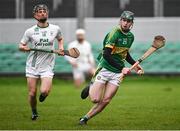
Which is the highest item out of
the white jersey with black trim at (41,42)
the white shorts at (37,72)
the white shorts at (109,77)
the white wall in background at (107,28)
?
the white jersey with black trim at (41,42)

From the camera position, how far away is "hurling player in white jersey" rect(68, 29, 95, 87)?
30.4 m

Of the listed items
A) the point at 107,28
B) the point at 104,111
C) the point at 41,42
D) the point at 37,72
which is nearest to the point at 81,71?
the point at 107,28

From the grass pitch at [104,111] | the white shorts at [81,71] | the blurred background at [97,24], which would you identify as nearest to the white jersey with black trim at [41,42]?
the grass pitch at [104,111]

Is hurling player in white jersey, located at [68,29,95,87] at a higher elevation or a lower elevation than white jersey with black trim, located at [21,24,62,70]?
lower

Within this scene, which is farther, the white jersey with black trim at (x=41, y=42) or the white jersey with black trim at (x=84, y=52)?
the white jersey with black trim at (x=84, y=52)

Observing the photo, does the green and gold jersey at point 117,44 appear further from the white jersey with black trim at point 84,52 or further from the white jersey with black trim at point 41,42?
the white jersey with black trim at point 84,52

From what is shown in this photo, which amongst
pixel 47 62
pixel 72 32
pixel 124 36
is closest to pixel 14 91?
pixel 72 32

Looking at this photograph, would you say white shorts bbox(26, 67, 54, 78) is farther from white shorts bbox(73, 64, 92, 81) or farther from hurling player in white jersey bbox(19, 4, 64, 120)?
white shorts bbox(73, 64, 92, 81)

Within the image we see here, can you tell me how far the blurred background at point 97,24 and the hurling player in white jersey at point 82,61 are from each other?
5081 mm

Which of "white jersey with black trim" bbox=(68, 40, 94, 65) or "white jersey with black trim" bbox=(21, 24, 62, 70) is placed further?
"white jersey with black trim" bbox=(68, 40, 94, 65)

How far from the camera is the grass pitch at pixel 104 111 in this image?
16938 millimetres

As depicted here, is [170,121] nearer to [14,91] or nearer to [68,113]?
[68,113]

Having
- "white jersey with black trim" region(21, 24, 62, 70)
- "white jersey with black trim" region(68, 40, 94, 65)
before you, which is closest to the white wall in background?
"white jersey with black trim" region(68, 40, 94, 65)

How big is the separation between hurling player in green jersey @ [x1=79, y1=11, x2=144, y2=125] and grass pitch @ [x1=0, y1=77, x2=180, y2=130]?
22.6 inches
